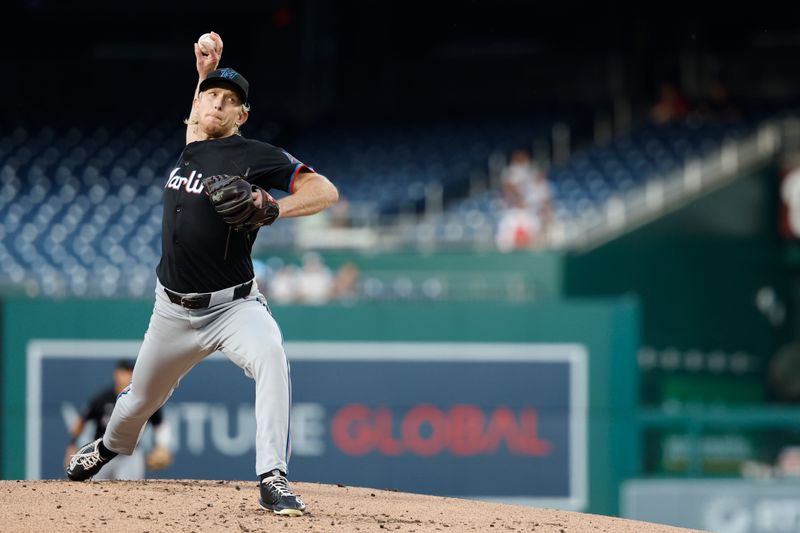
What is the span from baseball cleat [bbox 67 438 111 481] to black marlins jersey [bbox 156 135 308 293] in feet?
3.13

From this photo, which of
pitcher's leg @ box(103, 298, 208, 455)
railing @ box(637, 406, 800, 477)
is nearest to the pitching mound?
pitcher's leg @ box(103, 298, 208, 455)

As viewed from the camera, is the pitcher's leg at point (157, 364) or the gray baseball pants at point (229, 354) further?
the pitcher's leg at point (157, 364)

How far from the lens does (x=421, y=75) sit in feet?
65.1

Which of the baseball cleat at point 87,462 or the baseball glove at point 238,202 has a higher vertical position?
the baseball glove at point 238,202

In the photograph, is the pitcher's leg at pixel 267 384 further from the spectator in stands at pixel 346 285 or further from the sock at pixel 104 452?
the spectator in stands at pixel 346 285

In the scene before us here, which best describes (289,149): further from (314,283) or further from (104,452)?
(104,452)

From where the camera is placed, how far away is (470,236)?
13836mm

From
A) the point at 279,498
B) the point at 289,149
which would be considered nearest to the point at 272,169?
the point at 279,498

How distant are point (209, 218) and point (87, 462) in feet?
4.39

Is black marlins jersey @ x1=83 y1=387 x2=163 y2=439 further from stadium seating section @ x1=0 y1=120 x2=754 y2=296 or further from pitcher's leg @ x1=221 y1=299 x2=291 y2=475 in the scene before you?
stadium seating section @ x1=0 y1=120 x2=754 y2=296

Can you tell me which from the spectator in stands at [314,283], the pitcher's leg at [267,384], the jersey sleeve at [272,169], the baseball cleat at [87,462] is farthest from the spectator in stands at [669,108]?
the pitcher's leg at [267,384]

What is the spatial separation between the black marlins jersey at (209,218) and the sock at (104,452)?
887 mm

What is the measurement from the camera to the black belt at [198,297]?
5.16m

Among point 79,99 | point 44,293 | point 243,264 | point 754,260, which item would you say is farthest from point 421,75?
point 243,264
